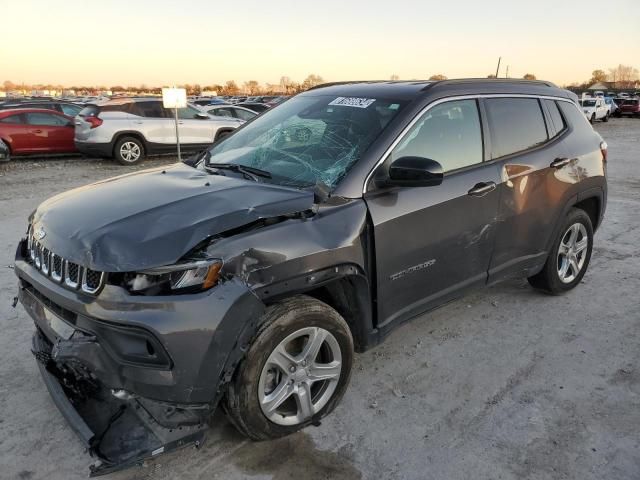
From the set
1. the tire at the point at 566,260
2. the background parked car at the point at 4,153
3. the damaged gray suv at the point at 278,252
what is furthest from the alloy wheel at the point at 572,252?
the background parked car at the point at 4,153

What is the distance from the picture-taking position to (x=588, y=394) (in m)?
3.20

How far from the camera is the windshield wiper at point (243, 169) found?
3.21 m

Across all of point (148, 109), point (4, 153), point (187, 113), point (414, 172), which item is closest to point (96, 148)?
point (148, 109)

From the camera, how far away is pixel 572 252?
466 cm

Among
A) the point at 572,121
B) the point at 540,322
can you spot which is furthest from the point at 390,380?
the point at 572,121

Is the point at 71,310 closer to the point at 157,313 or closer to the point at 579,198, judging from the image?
the point at 157,313

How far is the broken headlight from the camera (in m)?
2.28

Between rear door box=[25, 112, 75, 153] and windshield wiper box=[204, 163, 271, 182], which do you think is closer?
windshield wiper box=[204, 163, 271, 182]

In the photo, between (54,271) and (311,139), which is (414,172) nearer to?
(311,139)

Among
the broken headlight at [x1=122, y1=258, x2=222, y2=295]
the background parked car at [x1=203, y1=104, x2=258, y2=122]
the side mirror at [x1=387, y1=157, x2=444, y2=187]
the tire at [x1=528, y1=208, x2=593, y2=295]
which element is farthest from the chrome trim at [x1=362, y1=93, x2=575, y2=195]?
the background parked car at [x1=203, y1=104, x2=258, y2=122]

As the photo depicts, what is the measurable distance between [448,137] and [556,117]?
58.7 inches

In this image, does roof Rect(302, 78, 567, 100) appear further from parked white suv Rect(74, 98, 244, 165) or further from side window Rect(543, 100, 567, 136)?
parked white suv Rect(74, 98, 244, 165)

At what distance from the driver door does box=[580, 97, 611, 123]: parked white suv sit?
30.4m

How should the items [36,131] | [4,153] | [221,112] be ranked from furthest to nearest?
[221,112] → [36,131] → [4,153]
